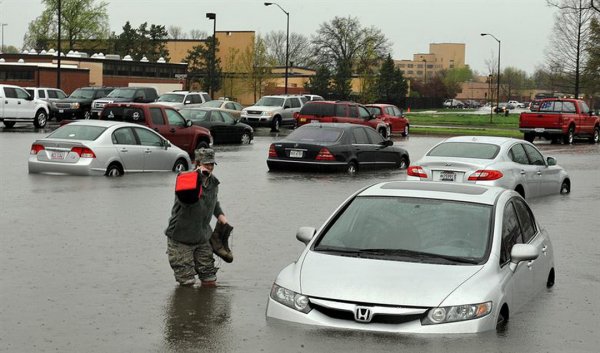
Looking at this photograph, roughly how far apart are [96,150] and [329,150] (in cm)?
651

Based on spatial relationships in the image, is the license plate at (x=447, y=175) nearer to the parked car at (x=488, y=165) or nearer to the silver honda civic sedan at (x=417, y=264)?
the parked car at (x=488, y=165)

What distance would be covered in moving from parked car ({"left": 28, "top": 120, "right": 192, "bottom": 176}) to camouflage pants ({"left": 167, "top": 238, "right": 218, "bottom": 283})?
13053 mm

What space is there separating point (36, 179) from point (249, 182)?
4.90m

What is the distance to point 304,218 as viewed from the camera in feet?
59.2

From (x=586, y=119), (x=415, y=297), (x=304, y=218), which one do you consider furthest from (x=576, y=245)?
(x=586, y=119)

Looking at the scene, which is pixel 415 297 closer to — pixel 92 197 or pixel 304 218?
pixel 304 218

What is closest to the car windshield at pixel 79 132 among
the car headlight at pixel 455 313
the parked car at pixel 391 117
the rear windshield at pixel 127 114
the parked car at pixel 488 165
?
the rear windshield at pixel 127 114

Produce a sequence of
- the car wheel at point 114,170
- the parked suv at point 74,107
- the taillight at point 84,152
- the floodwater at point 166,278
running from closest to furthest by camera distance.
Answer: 1. the floodwater at point 166,278
2. the taillight at point 84,152
3. the car wheel at point 114,170
4. the parked suv at point 74,107

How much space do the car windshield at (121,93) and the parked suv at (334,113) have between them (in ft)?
38.9

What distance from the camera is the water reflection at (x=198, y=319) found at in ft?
27.9

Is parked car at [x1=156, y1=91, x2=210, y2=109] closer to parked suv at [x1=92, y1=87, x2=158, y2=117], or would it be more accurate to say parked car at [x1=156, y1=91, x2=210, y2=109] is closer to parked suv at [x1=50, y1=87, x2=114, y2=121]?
parked suv at [x1=92, y1=87, x2=158, y2=117]

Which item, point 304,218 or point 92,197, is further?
point 92,197

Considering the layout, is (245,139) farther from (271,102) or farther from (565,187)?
(565,187)

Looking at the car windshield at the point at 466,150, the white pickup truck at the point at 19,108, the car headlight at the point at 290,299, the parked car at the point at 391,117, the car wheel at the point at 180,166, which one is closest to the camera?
the car headlight at the point at 290,299
